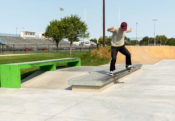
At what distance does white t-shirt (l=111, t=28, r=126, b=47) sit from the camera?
6714mm

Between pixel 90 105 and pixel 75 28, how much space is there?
2955cm

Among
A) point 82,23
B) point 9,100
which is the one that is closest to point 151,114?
point 9,100

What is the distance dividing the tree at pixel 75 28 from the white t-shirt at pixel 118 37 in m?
26.8

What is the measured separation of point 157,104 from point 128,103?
0.55 m

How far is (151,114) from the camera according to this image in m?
3.79

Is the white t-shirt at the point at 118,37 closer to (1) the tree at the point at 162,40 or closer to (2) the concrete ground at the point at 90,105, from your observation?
(2) the concrete ground at the point at 90,105

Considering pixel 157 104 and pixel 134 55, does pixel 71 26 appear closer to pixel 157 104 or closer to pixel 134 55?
pixel 134 55

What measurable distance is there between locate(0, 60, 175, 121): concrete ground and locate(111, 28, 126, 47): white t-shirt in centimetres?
150

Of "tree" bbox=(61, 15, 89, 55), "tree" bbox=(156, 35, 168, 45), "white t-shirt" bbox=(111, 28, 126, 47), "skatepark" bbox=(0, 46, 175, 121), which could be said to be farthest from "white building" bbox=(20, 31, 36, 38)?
"skatepark" bbox=(0, 46, 175, 121)

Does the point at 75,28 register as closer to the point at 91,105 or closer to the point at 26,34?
the point at 91,105

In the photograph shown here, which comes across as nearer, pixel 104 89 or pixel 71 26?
pixel 104 89

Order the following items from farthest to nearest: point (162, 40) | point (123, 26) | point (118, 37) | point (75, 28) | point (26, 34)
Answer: point (162, 40)
point (26, 34)
point (75, 28)
point (118, 37)
point (123, 26)

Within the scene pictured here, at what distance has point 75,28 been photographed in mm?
33438

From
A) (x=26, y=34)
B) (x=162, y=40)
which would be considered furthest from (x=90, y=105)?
(x=162, y=40)
